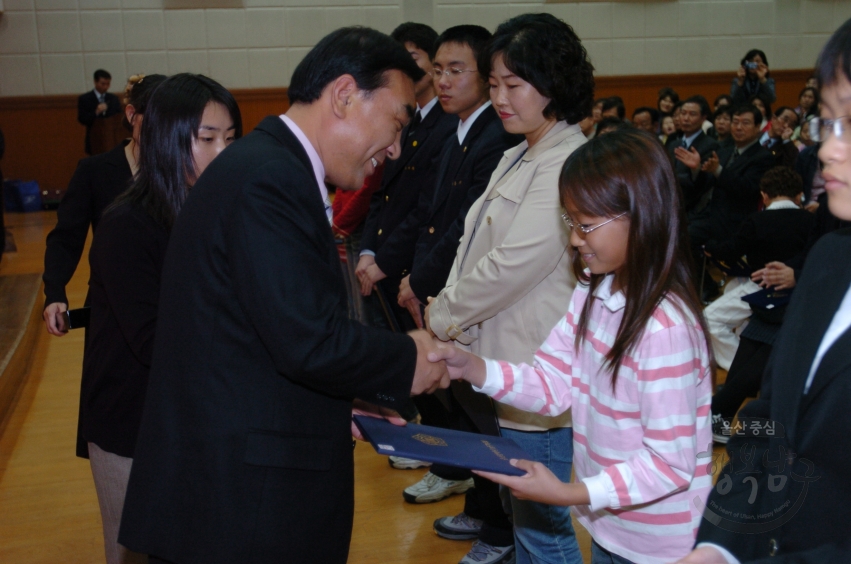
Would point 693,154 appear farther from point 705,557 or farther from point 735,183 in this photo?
point 705,557

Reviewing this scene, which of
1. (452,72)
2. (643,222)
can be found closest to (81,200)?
(452,72)

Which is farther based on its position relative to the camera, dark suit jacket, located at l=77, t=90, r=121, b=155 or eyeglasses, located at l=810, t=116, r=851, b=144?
dark suit jacket, located at l=77, t=90, r=121, b=155

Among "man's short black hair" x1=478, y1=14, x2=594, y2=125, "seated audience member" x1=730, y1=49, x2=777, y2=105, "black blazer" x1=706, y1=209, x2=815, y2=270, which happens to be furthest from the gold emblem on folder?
"seated audience member" x1=730, y1=49, x2=777, y2=105

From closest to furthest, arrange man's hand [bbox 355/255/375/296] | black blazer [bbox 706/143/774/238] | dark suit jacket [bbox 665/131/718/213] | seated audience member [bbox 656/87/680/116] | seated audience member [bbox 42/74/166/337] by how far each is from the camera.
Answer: seated audience member [bbox 42/74/166/337], man's hand [bbox 355/255/375/296], black blazer [bbox 706/143/774/238], dark suit jacket [bbox 665/131/718/213], seated audience member [bbox 656/87/680/116]

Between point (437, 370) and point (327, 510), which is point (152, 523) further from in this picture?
point (437, 370)

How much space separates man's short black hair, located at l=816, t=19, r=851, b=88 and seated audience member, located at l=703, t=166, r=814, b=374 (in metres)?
3.02

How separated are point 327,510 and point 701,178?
5053mm

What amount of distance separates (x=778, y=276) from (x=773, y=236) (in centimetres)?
49

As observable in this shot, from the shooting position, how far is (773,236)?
3971 millimetres

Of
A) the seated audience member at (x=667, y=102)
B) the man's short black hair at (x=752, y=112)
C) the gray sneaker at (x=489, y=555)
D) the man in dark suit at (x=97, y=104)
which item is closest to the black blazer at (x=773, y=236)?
the man's short black hair at (x=752, y=112)

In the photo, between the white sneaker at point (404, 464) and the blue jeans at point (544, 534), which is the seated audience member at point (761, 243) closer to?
the white sneaker at point (404, 464)

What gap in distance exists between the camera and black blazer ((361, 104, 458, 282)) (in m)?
3.25

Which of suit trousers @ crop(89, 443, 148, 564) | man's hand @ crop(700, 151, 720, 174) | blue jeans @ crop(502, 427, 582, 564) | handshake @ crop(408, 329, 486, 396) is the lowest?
blue jeans @ crop(502, 427, 582, 564)

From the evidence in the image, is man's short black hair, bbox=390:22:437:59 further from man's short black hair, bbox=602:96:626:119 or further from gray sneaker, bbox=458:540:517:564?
man's short black hair, bbox=602:96:626:119
